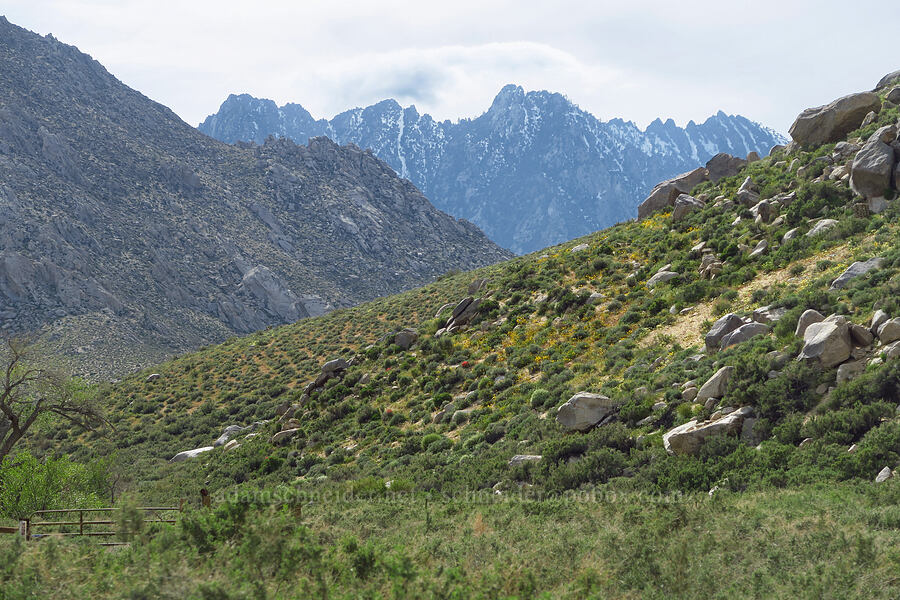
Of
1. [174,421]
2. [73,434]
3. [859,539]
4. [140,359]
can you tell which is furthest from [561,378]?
[140,359]

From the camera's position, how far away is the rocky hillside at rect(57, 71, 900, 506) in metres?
14.0

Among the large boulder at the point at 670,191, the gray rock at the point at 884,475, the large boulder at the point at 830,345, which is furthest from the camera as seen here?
the large boulder at the point at 670,191

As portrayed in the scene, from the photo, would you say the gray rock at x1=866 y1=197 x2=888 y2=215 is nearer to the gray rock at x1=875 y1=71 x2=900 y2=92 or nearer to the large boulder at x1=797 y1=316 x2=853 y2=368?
the large boulder at x1=797 y1=316 x2=853 y2=368

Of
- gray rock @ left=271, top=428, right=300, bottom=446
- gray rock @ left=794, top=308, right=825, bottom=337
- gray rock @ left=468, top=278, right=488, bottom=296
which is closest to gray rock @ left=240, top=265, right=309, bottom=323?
gray rock @ left=468, top=278, right=488, bottom=296

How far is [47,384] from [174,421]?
46.9 feet

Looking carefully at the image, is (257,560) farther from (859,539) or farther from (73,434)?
(73,434)

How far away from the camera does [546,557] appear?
10438mm

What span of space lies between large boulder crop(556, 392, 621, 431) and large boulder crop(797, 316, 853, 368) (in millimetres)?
5599

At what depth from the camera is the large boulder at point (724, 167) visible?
4122 cm

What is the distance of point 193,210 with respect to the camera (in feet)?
377

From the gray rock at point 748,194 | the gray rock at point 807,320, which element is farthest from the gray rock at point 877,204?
the gray rock at point 807,320

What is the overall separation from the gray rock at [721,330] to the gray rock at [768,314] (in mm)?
499

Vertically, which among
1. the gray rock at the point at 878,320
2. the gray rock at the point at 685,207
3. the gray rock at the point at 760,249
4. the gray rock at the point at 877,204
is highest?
the gray rock at the point at 685,207

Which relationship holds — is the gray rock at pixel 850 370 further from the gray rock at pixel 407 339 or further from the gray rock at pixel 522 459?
the gray rock at pixel 407 339
